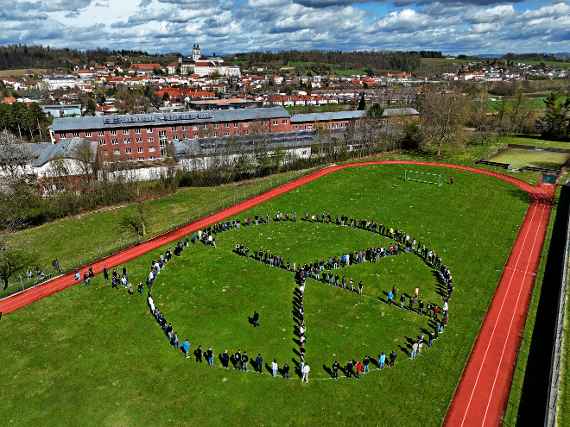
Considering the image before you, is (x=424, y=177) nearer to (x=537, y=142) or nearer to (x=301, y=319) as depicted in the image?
(x=301, y=319)

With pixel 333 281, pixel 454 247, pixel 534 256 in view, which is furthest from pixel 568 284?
pixel 333 281

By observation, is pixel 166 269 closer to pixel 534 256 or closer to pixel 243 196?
pixel 243 196

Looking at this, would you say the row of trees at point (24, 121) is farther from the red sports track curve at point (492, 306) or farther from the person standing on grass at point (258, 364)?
the person standing on grass at point (258, 364)

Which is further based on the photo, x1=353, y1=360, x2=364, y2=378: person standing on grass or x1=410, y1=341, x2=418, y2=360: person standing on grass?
x1=410, y1=341, x2=418, y2=360: person standing on grass

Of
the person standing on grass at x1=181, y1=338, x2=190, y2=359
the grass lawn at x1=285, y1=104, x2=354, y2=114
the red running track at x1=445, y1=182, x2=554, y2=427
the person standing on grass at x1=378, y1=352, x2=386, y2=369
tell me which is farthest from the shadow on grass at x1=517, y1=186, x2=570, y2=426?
the grass lawn at x1=285, y1=104, x2=354, y2=114

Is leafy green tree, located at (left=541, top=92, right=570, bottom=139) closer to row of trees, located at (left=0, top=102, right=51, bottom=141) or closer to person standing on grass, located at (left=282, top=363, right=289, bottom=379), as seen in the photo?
person standing on grass, located at (left=282, top=363, right=289, bottom=379)

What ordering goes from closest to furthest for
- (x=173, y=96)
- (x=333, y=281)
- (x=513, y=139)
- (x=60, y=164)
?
(x=333, y=281) → (x=60, y=164) → (x=513, y=139) → (x=173, y=96)

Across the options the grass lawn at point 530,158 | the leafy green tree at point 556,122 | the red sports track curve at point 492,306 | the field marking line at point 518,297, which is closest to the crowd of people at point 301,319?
the red sports track curve at point 492,306
